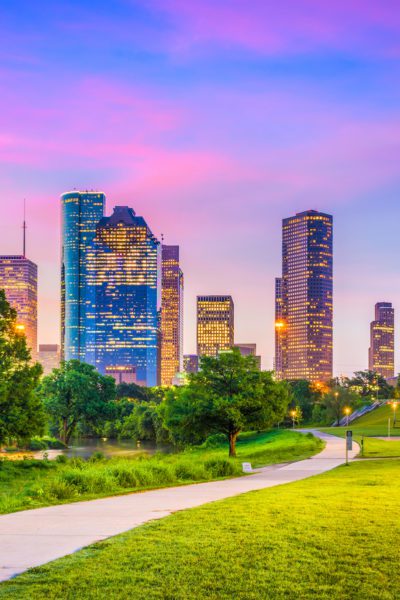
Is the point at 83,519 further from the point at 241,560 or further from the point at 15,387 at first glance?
the point at 15,387

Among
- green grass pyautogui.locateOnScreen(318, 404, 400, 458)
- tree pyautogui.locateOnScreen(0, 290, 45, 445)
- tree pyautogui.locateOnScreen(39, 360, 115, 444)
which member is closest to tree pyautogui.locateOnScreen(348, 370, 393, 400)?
green grass pyautogui.locateOnScreen(318, 404, 400, 458)

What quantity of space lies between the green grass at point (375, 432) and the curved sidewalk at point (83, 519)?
18526 mm

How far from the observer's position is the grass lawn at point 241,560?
313 inches

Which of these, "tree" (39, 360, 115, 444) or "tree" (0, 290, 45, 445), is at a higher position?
"tree" (0, 290, 45, 445)

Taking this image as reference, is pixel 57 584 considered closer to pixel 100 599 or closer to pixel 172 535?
pixel 100 599

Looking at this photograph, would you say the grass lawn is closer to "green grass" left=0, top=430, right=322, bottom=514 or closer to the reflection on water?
"green grass" left=0, top=430, right=322, bottom=514

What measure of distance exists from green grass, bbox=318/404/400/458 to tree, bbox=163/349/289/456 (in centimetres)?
709

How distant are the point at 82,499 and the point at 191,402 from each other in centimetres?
2656

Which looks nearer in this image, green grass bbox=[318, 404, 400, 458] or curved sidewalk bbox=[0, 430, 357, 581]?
curved sidewalk bbox=[0, 430, 357, 581]

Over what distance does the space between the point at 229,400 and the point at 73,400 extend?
128ft

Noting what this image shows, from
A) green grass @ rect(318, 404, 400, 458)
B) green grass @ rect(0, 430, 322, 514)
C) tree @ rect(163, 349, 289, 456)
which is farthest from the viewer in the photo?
tree @ rect(163, 349, 289, 456)

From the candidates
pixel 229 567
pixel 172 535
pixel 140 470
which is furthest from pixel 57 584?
pixel 140 470

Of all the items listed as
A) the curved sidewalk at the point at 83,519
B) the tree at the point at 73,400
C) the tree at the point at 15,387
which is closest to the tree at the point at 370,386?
the tree at the point at 73,400

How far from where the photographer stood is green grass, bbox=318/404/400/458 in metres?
39.9
